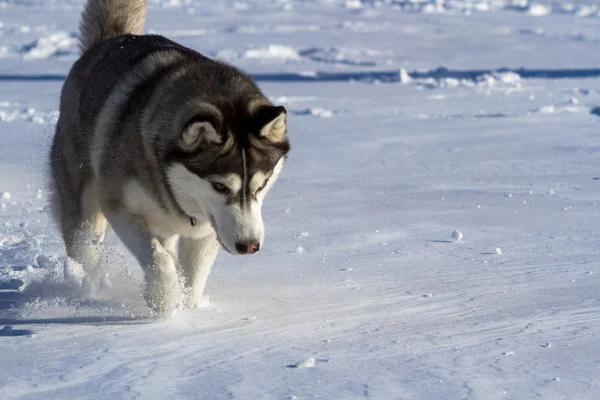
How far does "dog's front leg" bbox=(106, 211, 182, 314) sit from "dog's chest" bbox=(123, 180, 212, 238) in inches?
1.6

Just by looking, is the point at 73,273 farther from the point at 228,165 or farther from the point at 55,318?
Answer: the point at 228,165

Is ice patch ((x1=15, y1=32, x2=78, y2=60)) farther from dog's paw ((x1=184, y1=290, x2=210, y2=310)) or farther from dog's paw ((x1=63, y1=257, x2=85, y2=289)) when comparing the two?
dog's paw ((x1=184, y1=290, x2=210, y2=310))

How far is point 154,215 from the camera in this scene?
4109 millimetres

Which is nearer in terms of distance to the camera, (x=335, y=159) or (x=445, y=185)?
(x=445, y=185)

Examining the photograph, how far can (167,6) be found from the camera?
2450 cm

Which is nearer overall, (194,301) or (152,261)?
(152,261)

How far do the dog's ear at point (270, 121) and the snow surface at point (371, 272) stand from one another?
769mm

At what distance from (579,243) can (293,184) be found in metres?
2.48

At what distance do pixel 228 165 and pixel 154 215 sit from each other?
512mm

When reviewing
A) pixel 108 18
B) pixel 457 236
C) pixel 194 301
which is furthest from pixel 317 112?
pixel 194 301

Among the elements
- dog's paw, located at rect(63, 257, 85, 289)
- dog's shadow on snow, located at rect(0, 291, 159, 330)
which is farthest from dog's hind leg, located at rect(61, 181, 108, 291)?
dog's shadow on snow, located at rect(0, 291, 159, 330)

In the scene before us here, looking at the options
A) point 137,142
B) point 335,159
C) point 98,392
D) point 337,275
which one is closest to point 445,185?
point 335,159

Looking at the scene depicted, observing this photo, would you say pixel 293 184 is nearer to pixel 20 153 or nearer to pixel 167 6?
pixel 20 153

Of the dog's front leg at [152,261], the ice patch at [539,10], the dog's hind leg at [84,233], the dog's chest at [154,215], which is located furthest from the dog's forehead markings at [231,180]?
the ice patch at [539,10]
